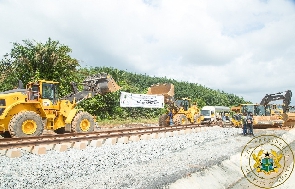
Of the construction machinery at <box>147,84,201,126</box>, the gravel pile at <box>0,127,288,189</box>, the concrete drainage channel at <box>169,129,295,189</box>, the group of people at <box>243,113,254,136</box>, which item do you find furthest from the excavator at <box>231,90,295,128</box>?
the concrete drainage channel at <box>169,129,295,189</box>

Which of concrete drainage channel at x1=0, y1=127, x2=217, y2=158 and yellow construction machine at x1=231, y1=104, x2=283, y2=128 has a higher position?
yellow construction machine at x1=231, y1=104, x2=283, y2=128

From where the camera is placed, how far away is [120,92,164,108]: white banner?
87.2 ft

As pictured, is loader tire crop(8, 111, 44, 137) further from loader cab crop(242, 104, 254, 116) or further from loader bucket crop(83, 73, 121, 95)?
loader cab crop(242, 104, 254, 116)

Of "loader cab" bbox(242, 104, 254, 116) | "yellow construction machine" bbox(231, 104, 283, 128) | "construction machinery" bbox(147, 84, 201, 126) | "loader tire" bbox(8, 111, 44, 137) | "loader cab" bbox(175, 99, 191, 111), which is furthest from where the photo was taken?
"loader cab" bbox(242, 104, 254, 116)

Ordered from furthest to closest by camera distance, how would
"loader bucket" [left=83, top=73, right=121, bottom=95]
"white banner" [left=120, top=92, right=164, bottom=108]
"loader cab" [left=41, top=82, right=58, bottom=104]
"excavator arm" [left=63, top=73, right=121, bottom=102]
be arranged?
"white banner" [left=120, top=92, right=164, bottom=108] < "loader bucket" [left=83, top=73, right=121, bottom=95] < "excavator arm" [left=63, top=73, right=121, bottom=102] < "loader cab" [left=41, top=82, right=58, bottom=104]

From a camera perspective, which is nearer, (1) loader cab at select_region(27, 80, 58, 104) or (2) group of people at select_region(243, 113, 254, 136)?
(1) loader cab at select_region(27, 80, 58, 104)

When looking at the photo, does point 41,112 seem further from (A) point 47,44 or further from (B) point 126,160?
(A) point 47,44

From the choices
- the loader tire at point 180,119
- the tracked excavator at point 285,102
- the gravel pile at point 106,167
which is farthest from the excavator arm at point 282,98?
the gravel pile at point 106,167

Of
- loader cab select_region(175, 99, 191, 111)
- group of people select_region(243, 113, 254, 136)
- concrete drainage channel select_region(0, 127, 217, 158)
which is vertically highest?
loader cab select_region(175, 99, 191, 111)

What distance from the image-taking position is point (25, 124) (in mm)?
11461

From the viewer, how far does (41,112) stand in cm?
1272

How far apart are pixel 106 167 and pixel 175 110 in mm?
15427

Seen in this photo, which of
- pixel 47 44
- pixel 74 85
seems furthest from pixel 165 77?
pixel 74 85

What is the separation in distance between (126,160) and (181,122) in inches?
507
